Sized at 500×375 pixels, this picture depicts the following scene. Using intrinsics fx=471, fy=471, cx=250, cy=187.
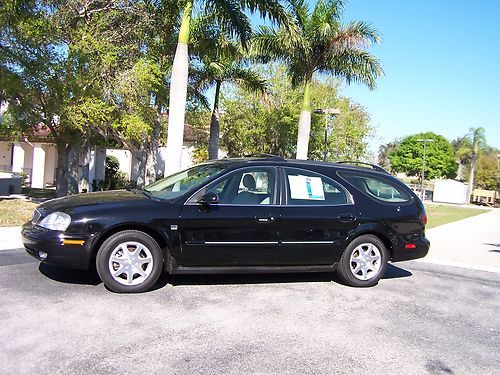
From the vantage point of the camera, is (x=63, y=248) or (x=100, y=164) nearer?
(x=63, y=248)

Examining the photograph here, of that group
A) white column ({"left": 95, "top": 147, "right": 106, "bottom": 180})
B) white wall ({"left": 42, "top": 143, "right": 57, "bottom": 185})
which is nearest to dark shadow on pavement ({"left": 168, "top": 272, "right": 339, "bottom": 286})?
white column ({"left": 95, "top": 147, "right": 106, "bottom": 180})

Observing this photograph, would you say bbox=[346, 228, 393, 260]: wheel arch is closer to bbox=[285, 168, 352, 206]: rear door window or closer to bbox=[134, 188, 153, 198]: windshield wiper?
bbox=[285, 168, 352, 206]: rear door window

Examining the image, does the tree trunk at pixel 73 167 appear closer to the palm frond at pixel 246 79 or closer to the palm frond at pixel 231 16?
the palm frond at pixel 246 79

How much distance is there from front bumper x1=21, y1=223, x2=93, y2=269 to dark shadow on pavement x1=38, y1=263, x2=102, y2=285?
1.55 ft

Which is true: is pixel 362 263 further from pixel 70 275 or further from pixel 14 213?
pixel 14 213

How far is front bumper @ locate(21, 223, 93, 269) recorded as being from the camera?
16.9 feet

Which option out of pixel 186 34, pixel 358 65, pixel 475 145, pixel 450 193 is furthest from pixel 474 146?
pixel 186 34

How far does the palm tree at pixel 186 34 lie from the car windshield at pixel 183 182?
16.0ft

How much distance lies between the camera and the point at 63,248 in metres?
5.14

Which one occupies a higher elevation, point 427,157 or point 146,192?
point 427,157

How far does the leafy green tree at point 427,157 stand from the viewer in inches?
3861

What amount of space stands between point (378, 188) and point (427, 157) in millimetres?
97839

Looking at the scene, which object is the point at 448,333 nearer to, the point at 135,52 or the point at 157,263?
the point at 157,263

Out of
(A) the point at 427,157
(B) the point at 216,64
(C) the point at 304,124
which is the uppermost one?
(A) the point at 427,157
